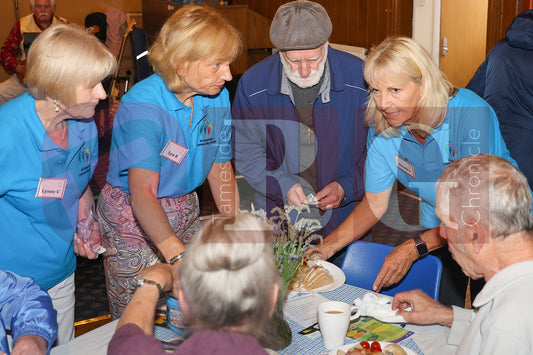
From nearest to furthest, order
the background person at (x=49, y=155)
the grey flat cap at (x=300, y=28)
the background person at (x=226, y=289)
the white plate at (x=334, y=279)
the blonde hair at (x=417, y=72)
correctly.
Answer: the background person at (x=226, y=289) → the background person at (x=49, y=155) → the white plate at (x=334, y=279) → the blonde hair at (x=417, y=72) → the grey flat cap at (x=300, y=28)

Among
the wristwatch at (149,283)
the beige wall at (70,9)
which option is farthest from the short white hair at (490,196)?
the beige wall at (70,9)

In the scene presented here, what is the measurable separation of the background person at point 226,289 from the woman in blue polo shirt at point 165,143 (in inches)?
32.3

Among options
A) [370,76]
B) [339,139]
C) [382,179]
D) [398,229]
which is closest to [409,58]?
[370,76]

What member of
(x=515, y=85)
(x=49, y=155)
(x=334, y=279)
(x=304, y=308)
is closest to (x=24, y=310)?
(x=49, y=155)

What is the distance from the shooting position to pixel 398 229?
5.34 meters

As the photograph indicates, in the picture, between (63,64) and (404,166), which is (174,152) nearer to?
(63,64)

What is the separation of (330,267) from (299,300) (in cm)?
27

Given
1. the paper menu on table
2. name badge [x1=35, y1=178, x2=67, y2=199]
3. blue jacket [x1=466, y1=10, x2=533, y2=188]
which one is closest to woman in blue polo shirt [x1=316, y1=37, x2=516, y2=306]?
the paper menu on table

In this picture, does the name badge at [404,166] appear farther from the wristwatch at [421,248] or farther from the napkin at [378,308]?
the napkin at [378,308]

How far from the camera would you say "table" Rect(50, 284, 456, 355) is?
150 centimetres

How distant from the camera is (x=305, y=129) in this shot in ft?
8.66

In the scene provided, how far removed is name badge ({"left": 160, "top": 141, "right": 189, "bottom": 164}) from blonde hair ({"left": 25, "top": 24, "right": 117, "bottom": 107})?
0.40 metres

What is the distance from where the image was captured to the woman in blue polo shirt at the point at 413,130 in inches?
77.7

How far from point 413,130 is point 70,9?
827 cm
